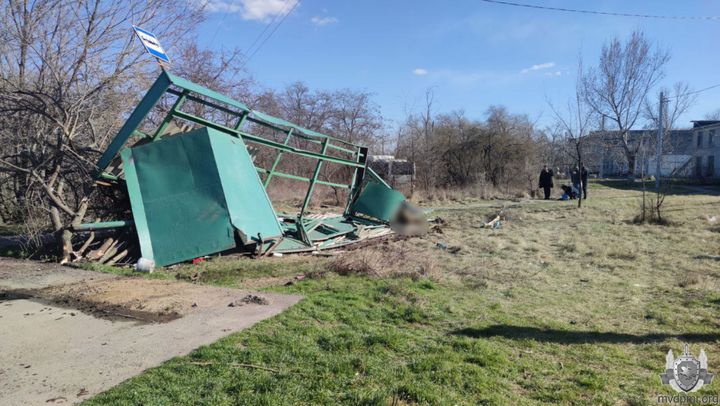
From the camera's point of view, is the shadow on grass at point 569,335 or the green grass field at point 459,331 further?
the shadow on grass at point 569,335

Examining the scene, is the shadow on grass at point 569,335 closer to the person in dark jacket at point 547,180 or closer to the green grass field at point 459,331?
the green grass field at point 459,331

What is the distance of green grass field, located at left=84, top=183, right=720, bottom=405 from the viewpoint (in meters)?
3.63

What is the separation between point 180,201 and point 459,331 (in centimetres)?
564

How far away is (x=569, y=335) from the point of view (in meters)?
5.09

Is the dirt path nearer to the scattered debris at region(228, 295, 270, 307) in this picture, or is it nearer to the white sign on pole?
the scattered debris at region(228, 295, 270, 307)

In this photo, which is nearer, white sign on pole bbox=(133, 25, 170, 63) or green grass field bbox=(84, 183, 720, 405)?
green grass field bbox=(84, 183, 720, 405)

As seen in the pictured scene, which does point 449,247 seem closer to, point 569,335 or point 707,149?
point 569,335

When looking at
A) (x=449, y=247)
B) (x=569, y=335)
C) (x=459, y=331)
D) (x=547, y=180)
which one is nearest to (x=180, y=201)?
(x=459, y=331)

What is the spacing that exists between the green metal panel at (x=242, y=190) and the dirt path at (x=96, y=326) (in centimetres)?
190

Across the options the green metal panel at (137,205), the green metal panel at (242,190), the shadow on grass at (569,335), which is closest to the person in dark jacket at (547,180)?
the green metal panel at (242,190)

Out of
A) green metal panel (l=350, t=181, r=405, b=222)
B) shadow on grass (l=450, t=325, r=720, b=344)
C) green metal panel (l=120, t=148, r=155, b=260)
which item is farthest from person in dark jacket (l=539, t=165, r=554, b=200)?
green metal panel (l=120, t=148, r=155, b=260)

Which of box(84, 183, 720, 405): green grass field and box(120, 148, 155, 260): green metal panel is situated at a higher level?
box(120, 148, 155, 260): green metal panel

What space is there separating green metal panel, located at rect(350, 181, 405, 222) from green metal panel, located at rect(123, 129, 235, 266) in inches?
211

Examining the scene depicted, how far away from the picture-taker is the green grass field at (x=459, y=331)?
11.9 ft
